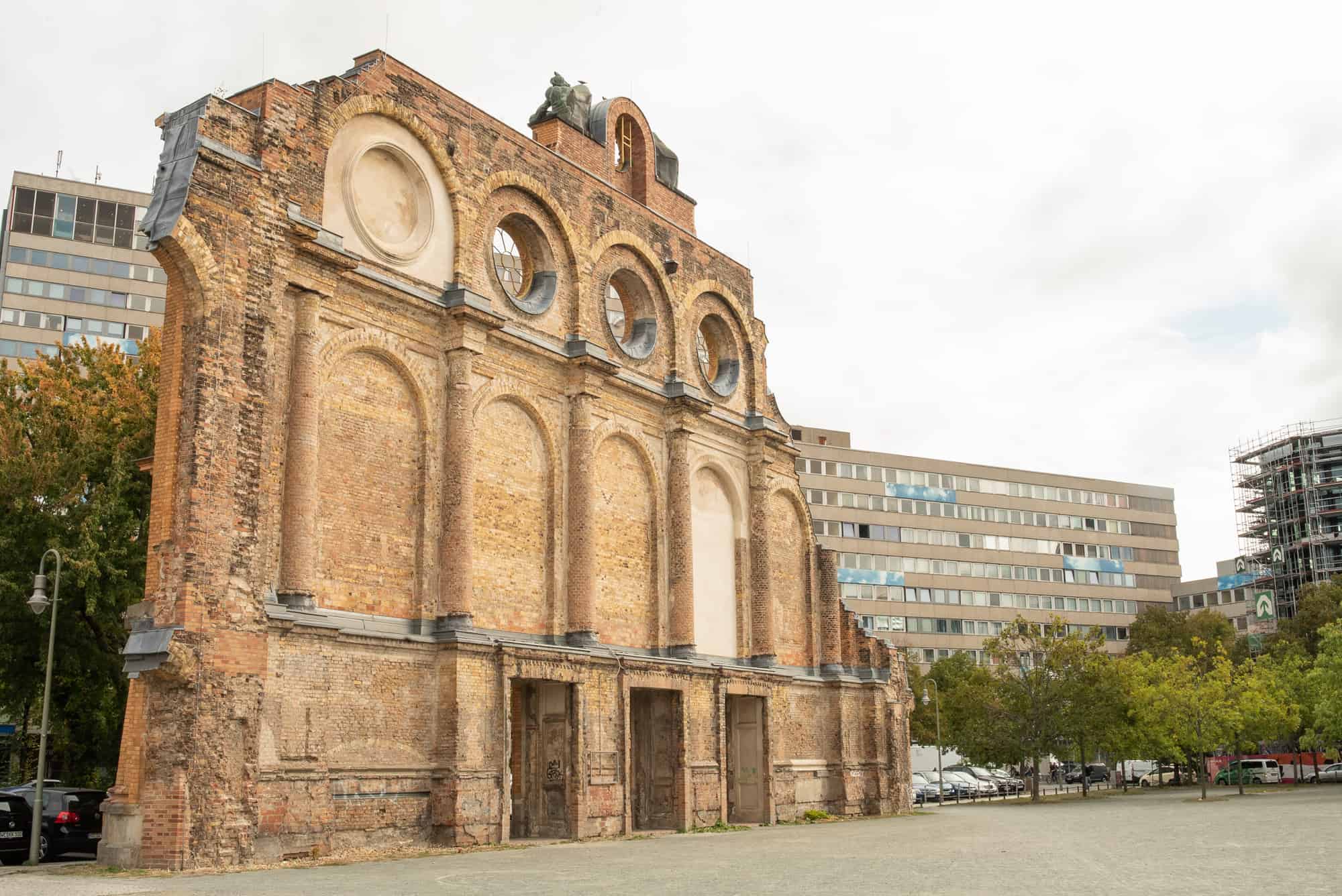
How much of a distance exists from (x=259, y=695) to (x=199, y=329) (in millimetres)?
5557

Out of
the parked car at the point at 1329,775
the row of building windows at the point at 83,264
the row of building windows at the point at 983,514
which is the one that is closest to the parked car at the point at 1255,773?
the parked car at the point at 1329,775

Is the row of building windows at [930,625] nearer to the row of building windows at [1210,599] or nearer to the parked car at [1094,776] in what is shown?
the parked car at [1094,776]

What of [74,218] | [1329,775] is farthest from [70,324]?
[1329,775]

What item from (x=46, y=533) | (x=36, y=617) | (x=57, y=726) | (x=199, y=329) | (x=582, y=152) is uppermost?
(x=582, y=152)

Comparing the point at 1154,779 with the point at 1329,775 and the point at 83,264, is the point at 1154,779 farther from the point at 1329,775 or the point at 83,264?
the point at 83,264

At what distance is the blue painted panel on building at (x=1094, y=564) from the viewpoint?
91188 mm

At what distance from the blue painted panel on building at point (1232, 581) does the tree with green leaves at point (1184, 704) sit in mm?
51899

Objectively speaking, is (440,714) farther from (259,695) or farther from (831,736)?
(831,736)

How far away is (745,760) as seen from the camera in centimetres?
3172

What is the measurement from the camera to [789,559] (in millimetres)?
35406

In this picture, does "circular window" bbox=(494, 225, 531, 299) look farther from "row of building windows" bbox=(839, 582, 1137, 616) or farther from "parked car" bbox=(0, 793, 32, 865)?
"row of building windows" bbox=(839, 582, 1137, 616)

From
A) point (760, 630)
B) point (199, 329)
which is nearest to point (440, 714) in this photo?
point (199, 329)

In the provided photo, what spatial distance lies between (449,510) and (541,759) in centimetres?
606

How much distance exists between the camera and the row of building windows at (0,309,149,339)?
68.6 m
